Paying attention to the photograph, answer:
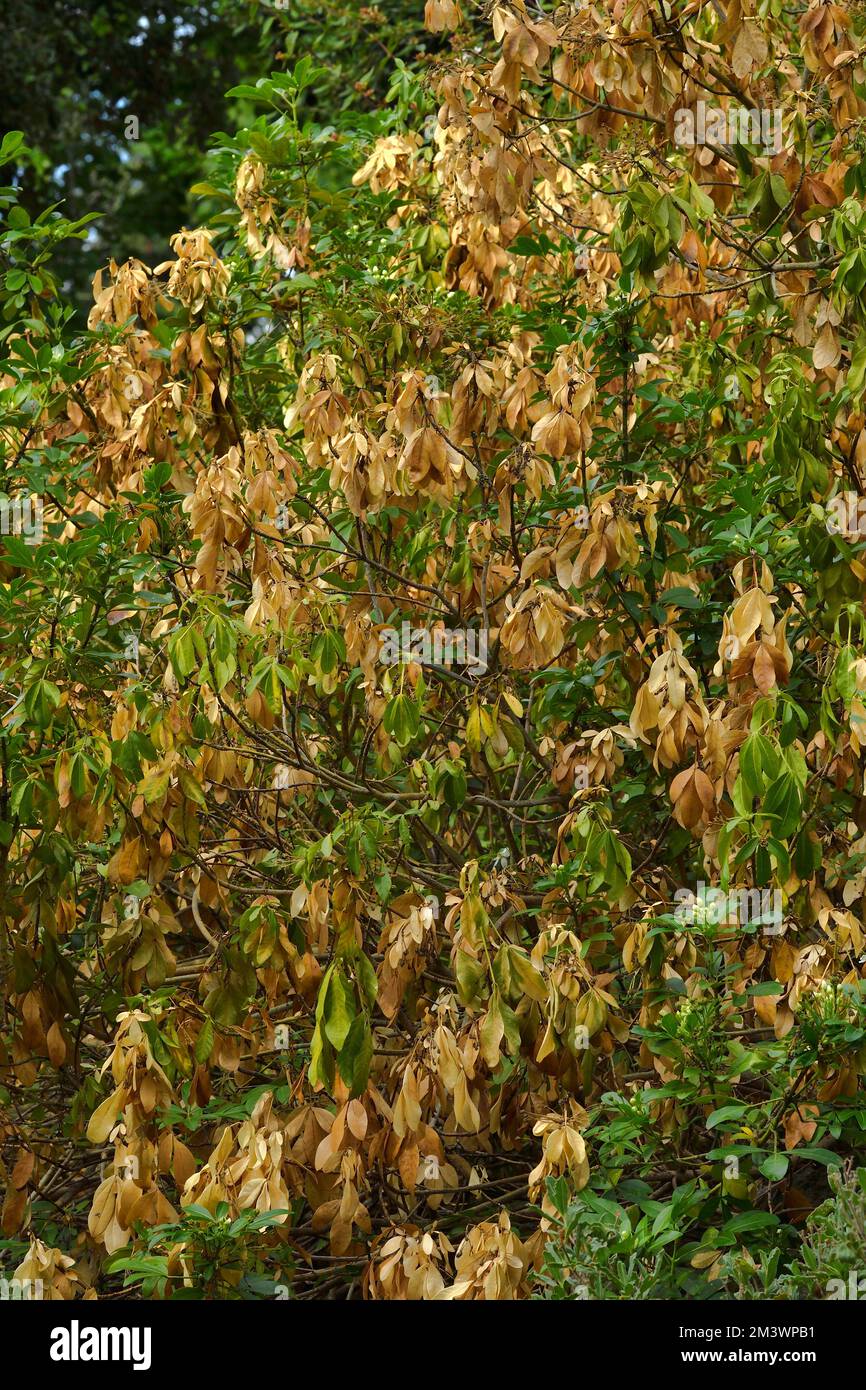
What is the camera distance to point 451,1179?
390cm

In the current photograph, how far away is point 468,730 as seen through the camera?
3963mm

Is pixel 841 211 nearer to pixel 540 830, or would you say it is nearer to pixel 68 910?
pixel 540 830

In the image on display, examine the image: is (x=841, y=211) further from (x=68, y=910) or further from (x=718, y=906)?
(x=68, y=910)

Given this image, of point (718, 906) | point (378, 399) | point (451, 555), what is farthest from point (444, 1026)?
point (378, 399)

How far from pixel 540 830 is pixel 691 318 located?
65.0 inches

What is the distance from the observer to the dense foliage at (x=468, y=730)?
11.1 feet

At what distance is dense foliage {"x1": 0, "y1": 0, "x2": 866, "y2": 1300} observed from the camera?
3395 mm

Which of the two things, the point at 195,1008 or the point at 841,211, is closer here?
the point at 841,211

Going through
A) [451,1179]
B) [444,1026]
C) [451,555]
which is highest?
[451,555]
